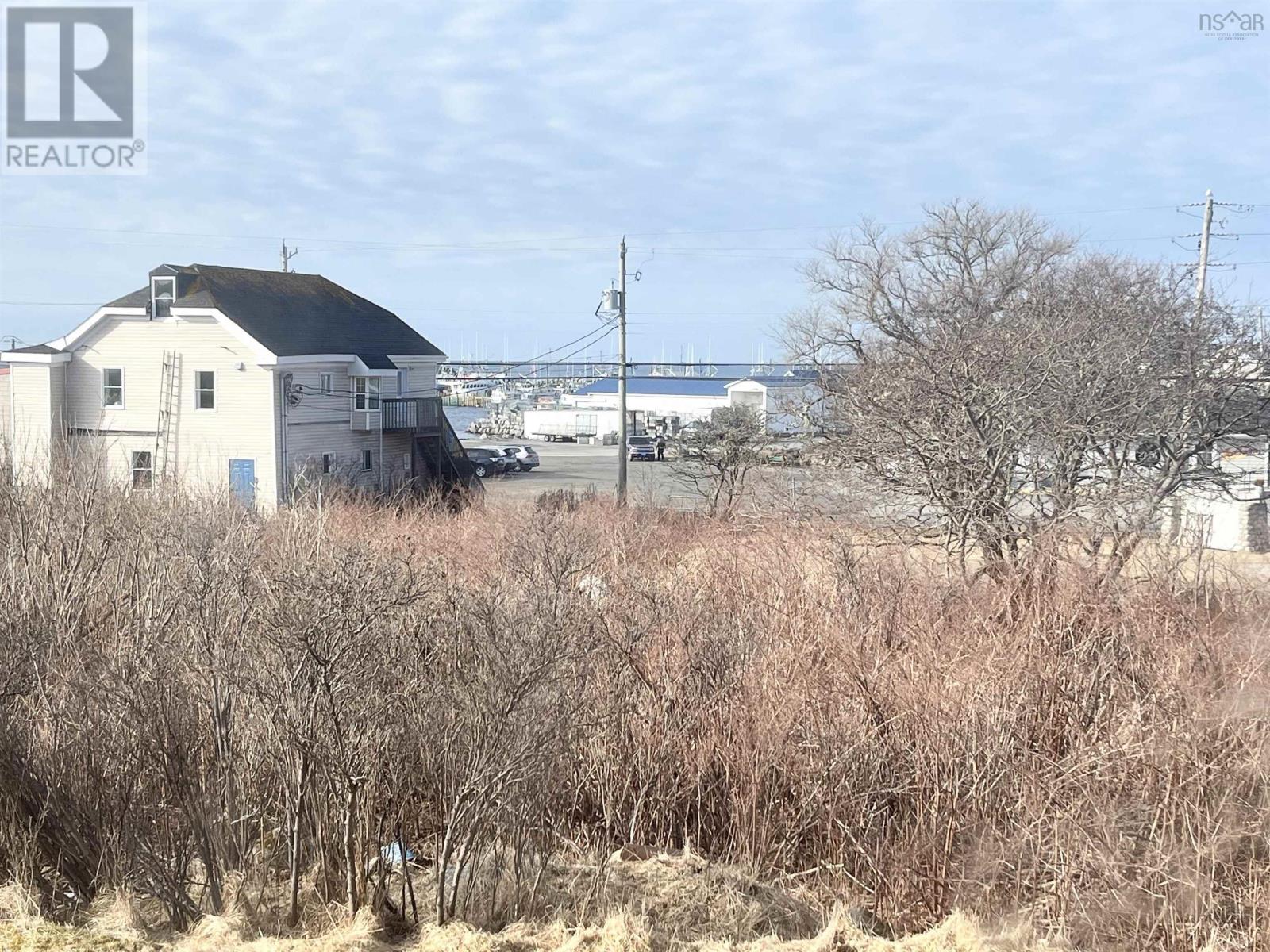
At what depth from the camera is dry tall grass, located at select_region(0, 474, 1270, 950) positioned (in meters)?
6.66

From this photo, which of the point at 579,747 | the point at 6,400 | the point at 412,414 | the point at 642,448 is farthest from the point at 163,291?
the point at 579,747

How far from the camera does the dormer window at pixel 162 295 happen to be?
32.7m

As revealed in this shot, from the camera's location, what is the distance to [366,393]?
116 feet

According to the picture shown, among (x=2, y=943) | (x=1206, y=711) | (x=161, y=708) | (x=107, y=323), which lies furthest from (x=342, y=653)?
(x=107, y=323)

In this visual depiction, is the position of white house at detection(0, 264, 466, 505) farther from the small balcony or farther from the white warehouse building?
the white warehouse building

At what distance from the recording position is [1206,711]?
834cm

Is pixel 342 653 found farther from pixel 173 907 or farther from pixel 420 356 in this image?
pixel 420 356

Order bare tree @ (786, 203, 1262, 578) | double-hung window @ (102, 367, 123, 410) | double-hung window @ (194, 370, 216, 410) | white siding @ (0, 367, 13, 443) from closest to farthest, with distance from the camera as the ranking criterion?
bare tree @ (786, 203, 1262, 578) → double-hung window @ (194, 370, 216, 410) → white siding @ (0, 367, 13, 443) → double-hung window @ (102, 367, 123, 410)

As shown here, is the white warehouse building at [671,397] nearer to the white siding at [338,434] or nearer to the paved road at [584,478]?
the paved road at [584,478]

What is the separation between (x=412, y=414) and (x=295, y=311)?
15.2 feet

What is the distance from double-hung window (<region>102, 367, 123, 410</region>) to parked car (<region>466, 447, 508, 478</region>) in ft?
48.9

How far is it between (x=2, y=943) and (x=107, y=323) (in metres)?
30.0

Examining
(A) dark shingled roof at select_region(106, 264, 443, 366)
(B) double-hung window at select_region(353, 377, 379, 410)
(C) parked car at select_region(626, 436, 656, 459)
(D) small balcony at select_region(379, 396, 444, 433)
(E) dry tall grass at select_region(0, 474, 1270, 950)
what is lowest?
(E) dry tall grass at select_region(0, 474, 1270, 950)

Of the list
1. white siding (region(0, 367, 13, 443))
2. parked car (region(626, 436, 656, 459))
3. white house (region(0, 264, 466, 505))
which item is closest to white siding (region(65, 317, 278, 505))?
→ white house (region(0, 264, 466, 505))
